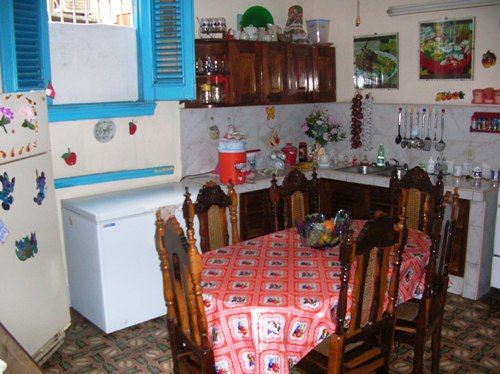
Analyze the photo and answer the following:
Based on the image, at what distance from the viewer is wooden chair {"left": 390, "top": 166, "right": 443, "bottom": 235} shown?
10.9 feet

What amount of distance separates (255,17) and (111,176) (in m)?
1.91

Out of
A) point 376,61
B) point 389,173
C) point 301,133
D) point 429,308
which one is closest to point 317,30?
point 376,61

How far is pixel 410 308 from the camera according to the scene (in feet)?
9.20

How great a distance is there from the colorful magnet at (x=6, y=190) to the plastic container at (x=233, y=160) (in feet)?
6.14

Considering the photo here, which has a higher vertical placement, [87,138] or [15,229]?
[87,138]

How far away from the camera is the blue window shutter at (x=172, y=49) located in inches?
150

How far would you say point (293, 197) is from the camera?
344 cm

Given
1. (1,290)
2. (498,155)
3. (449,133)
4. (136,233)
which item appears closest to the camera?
(1,290)

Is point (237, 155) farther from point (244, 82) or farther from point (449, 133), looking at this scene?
point (449, 133)

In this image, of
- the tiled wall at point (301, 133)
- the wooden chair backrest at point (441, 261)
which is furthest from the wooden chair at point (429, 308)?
the tiled wall at point (301, 133)

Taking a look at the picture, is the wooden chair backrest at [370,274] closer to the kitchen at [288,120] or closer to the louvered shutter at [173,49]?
the kitchen at [288,120]

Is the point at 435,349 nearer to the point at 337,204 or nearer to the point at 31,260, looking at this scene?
the point at 337,204

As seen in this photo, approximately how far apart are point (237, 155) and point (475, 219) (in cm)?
184

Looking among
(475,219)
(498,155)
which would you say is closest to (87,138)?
(475,219)
